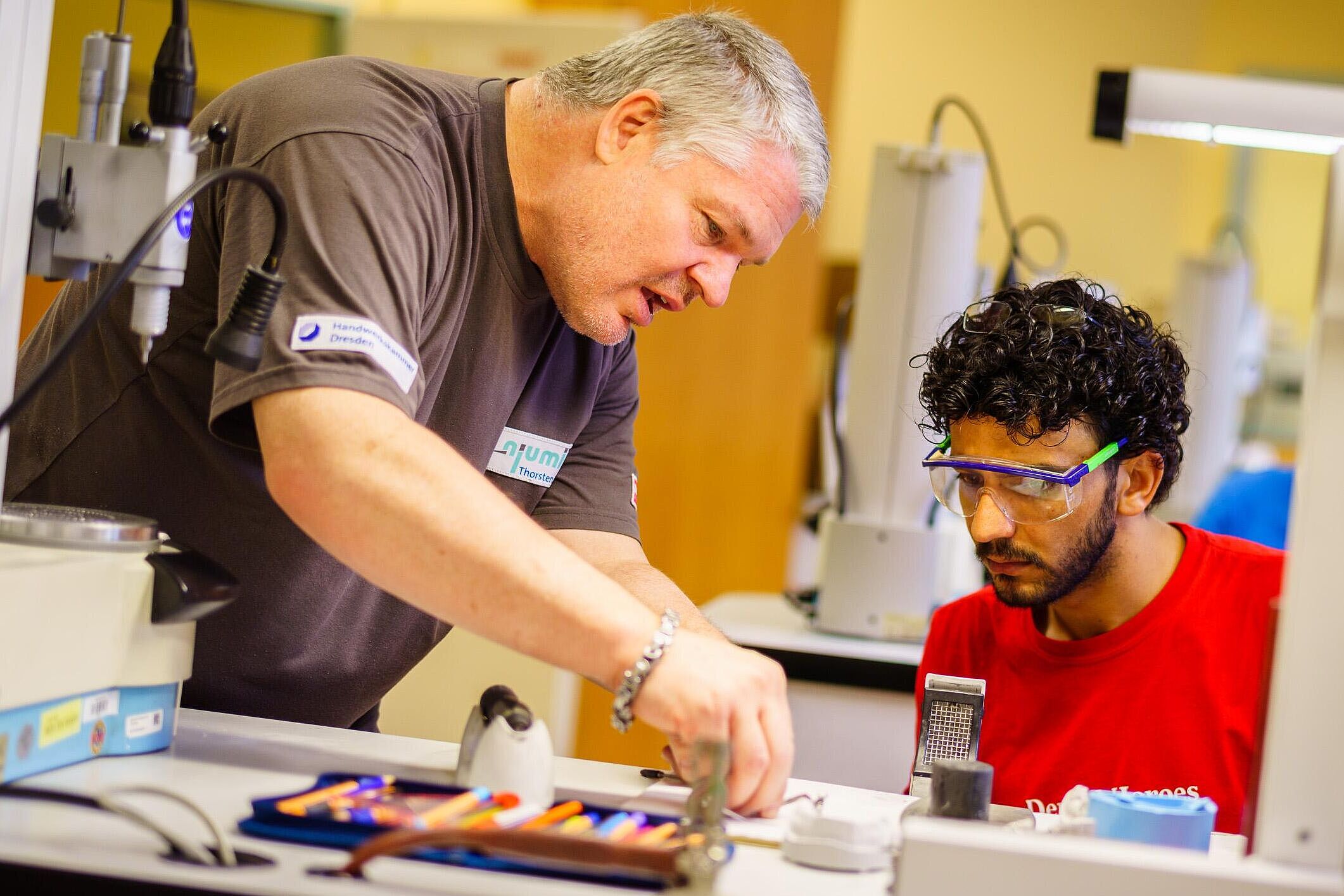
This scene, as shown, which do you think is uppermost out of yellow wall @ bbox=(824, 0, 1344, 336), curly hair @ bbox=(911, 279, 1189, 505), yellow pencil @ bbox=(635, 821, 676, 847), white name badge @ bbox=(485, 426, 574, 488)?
yellow wall @ bbox=(824, 0, 1344, 336)

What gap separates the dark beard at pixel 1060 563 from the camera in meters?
1.65

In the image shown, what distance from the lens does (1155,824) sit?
3.32ft

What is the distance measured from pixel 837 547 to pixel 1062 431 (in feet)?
2.53

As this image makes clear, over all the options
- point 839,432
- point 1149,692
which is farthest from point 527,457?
point 839,432

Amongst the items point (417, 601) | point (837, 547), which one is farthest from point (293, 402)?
point (837, 547)

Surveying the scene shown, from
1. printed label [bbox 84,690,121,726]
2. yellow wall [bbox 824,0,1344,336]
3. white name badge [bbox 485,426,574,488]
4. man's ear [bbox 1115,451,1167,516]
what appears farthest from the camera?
yellow wall [bbox 824,0,1344,336]

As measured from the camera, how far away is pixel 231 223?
110cm

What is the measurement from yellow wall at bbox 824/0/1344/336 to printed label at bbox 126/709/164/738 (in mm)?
3937

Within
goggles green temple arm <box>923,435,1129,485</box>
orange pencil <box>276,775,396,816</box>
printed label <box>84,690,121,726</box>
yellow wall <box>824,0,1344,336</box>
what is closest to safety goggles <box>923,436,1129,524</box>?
goggles green temple arm <box>923,435,1129,485</box>

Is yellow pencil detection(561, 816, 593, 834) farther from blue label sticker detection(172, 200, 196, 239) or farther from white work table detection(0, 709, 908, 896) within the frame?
blue label sticker detection(172, 200, 196, 239)

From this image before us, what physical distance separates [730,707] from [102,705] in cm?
47

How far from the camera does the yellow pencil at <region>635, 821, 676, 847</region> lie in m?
0.87

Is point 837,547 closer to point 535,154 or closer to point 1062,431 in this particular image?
point 1062,431

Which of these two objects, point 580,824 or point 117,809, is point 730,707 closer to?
point 580,824
